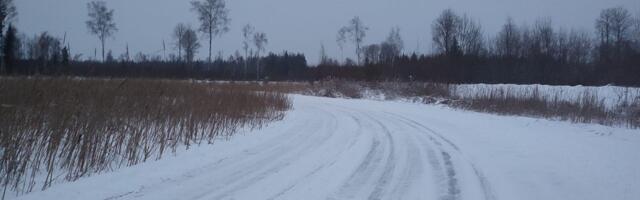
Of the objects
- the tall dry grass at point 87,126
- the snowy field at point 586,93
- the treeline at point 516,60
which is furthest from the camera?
the treeline at point 516,60

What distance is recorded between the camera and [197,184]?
5.55 metres

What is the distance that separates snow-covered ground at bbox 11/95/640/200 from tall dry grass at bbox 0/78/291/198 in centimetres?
45

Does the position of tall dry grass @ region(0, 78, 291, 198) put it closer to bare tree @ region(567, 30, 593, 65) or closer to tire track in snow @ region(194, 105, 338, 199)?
tire track in snow @ region(194, 105, 338, 199)

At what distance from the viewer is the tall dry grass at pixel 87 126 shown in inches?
226

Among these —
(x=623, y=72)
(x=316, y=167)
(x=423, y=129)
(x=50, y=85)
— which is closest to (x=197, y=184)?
(x=316, y=167)

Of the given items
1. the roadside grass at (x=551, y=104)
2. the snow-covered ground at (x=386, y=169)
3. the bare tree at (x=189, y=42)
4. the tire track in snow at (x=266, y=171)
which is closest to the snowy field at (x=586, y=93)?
the roadside grass at (x=551, y=104)

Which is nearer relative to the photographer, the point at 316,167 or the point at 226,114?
the point at 316,167

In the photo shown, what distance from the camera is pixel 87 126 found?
22.5 feet

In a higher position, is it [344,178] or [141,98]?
[141,98]

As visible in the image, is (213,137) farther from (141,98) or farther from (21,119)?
(21,119)

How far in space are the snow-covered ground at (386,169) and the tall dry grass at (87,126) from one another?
1.47 feet

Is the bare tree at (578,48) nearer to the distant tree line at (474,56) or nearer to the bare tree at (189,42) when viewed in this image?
the distant tree line at (474,56)

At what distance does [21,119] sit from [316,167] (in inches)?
171

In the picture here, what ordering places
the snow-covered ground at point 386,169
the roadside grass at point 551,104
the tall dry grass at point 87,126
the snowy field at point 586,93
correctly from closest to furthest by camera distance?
the snow-covered ground at point 386,169
the tall dry grass at point 87,126
the roadside grass at point 551,104
the snowy field at point 586,93
